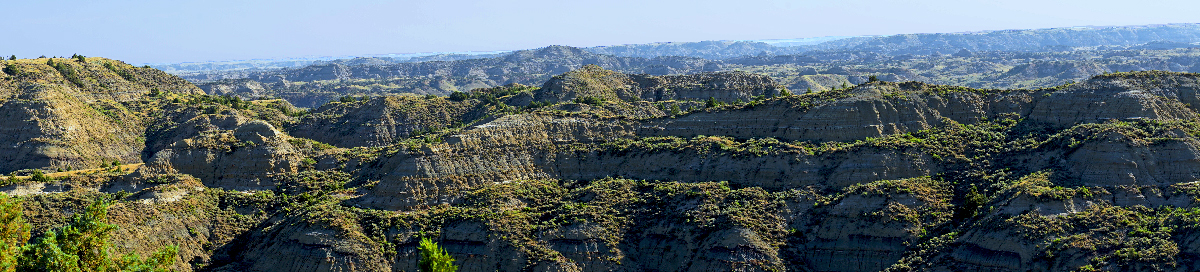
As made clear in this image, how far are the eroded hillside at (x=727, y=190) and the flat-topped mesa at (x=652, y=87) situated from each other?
106ft

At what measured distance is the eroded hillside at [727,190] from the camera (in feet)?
194

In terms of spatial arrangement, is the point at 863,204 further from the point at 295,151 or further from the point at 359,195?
the point at 295,151

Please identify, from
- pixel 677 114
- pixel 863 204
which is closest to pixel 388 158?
pixel 677 114

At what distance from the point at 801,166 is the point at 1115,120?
24.6 meters

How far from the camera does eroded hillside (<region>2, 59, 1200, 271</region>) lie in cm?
5916

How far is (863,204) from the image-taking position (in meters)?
63.4

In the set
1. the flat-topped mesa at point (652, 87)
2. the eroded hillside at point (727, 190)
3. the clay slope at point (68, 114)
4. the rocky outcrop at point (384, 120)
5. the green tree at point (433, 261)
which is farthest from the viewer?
the flat-topped mesa at point (652, 87)

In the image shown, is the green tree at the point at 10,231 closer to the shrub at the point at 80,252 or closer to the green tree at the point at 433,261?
the shrub at the point at 80,252

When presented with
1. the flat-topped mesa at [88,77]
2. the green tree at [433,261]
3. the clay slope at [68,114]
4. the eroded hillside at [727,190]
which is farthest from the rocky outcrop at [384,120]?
the green tree at [433,261]

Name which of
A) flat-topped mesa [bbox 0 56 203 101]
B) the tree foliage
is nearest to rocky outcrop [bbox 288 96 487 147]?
flat-topped mesa [bbox 0 56 203 101]

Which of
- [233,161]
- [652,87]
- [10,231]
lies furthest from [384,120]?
[10,231]

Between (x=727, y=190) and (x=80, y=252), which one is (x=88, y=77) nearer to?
(x=80, y=252)

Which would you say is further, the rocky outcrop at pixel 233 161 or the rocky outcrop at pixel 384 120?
the rocky outcrop at pixel 384 120

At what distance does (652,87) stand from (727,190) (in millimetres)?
60052
